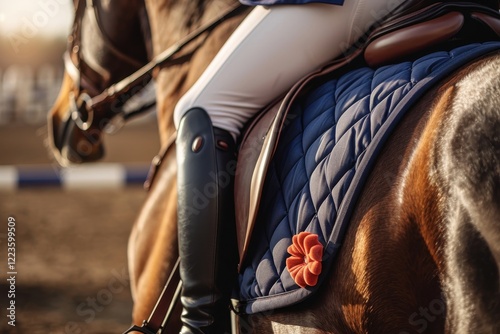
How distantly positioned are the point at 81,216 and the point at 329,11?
6234mm

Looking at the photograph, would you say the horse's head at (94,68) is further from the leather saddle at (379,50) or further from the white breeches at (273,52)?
the leather saddle at (379,50)

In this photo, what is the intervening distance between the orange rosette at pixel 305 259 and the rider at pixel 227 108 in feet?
1.10

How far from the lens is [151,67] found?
98.8 inches

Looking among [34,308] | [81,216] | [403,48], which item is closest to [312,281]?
[403,48]

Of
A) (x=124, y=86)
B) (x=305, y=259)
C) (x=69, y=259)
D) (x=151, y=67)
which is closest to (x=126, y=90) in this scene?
(x=124, y=86)

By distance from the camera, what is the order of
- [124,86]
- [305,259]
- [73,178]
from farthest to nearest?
[73,178] < [124,86] < [305,259]

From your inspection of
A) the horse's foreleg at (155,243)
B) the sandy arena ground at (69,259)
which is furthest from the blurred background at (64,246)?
the horse's foreleg at (155,243)

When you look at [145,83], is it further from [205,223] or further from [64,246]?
[64,246]

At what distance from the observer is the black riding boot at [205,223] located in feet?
6.10

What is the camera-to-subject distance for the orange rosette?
1.52m

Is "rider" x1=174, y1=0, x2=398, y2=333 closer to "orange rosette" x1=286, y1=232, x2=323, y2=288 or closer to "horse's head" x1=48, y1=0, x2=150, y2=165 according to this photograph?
"orange rosette" x1=286, y1=232, x2=323, y2=288

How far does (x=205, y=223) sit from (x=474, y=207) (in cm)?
85

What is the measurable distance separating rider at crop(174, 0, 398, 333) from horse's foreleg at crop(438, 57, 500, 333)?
1.95ft

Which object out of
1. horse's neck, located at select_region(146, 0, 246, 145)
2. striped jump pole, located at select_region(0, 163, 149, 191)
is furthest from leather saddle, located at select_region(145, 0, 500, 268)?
striped jump pole, located at select_region(0, 163, 149, 191)
